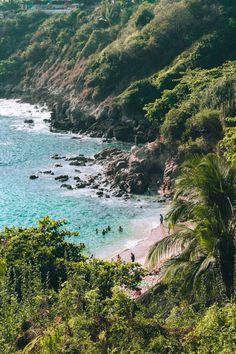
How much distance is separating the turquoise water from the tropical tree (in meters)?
27.8

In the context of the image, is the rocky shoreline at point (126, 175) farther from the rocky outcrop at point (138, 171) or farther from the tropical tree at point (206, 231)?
the tropical tree at point (206, 231)

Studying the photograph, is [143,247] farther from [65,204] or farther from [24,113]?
[24,113]

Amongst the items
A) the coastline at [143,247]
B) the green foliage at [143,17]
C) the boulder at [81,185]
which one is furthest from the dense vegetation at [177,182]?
the boulder at [81,185]

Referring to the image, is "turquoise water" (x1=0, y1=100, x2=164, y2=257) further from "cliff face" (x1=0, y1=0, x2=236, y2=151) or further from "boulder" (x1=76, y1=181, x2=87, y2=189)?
"cliff face" (x1=0, y1=0, x2=236, y2=151)

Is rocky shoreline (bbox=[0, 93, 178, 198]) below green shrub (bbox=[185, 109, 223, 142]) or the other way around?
below

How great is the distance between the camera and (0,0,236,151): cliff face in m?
67.8

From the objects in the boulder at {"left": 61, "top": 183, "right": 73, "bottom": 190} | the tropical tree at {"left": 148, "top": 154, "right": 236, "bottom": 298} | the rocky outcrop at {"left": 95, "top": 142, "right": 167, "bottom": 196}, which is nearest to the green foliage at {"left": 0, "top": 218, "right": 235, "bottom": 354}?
the tropical tree at {"left": 148, "top": 154, "right": 236, "bottom": 298}

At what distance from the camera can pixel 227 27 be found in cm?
9000

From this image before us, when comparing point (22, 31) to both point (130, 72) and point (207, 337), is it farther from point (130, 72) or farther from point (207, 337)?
point (207, 337)

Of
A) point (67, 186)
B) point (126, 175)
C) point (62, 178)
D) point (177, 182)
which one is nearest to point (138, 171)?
point (126, 175)

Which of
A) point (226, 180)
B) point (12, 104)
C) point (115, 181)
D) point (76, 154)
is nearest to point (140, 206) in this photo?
point (115, 181)

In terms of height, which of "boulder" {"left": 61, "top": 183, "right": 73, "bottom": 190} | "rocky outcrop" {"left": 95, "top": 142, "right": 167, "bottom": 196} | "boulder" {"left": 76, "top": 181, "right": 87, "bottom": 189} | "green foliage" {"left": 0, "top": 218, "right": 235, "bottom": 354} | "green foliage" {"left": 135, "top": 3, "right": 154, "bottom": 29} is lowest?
"boulder" {"left": 61, "top": 183, "right": 73, "bottom": 190}

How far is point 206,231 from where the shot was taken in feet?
58.1

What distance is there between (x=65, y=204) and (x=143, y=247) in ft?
45.1
